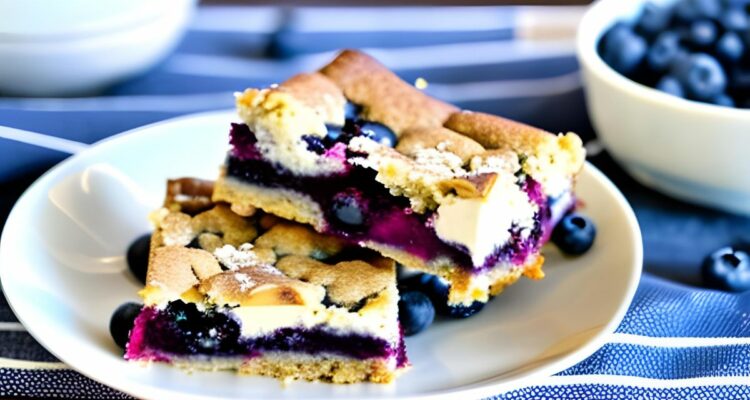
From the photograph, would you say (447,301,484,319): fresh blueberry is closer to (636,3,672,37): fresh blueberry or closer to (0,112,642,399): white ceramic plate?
(0,112,642,399): white ceramic plate

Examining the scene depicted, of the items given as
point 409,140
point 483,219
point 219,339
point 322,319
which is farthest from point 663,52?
point 219,339

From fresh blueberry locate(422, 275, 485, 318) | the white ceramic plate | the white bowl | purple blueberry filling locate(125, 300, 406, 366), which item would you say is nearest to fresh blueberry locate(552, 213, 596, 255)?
the white ceramic plate

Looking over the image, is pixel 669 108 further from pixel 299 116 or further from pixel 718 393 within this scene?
pixel 299 116

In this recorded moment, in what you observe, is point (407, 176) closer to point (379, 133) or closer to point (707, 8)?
point (379, 133)

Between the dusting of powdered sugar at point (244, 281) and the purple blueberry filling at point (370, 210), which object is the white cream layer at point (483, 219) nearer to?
the purple blueberry filling at point (370, 210)

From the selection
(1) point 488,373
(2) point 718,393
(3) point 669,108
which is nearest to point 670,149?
(3) point 669,108

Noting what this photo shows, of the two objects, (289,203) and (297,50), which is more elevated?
(289,203)

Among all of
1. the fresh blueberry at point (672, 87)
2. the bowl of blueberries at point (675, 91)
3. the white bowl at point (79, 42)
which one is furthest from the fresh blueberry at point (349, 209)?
the white bowl at point (79, 42)
